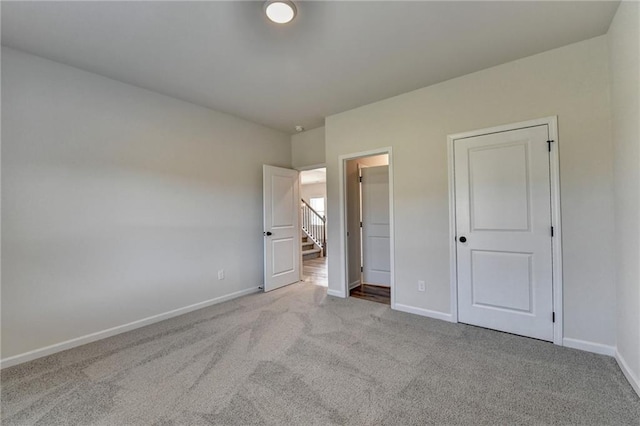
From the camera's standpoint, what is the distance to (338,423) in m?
1.59

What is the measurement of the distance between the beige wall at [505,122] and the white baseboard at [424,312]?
1.8 inches

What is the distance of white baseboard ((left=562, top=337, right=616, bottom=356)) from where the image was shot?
2.24m

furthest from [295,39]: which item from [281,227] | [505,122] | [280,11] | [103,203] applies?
[281,227]

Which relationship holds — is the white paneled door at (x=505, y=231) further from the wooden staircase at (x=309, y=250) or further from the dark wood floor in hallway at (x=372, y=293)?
the wooden staircase at (x=309, y=250)

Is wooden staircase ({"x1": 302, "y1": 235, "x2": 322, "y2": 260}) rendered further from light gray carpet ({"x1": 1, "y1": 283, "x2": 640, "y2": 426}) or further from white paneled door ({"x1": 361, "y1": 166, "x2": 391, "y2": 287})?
light gray carpet ({"x1": 1, "y1": 283, "x2": 640, "y2": 426})

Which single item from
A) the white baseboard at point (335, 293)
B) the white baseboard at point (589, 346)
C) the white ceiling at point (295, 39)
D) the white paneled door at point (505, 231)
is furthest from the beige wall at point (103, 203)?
the white baseboard at point (589, 346)

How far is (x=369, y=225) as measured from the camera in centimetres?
461

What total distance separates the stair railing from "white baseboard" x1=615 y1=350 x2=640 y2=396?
252 inches

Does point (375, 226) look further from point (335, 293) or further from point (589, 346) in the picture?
point (589, 346)

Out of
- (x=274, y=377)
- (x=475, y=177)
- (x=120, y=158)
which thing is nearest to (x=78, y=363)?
(x=274, y=377)

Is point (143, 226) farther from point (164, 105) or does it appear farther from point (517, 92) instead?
point (517, 92)

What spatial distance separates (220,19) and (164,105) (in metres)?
1.66

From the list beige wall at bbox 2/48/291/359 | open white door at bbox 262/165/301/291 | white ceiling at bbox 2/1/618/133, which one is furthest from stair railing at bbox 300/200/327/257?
white ceiling at bbox 2/1/618/133

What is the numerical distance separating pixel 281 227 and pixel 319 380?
280cm
